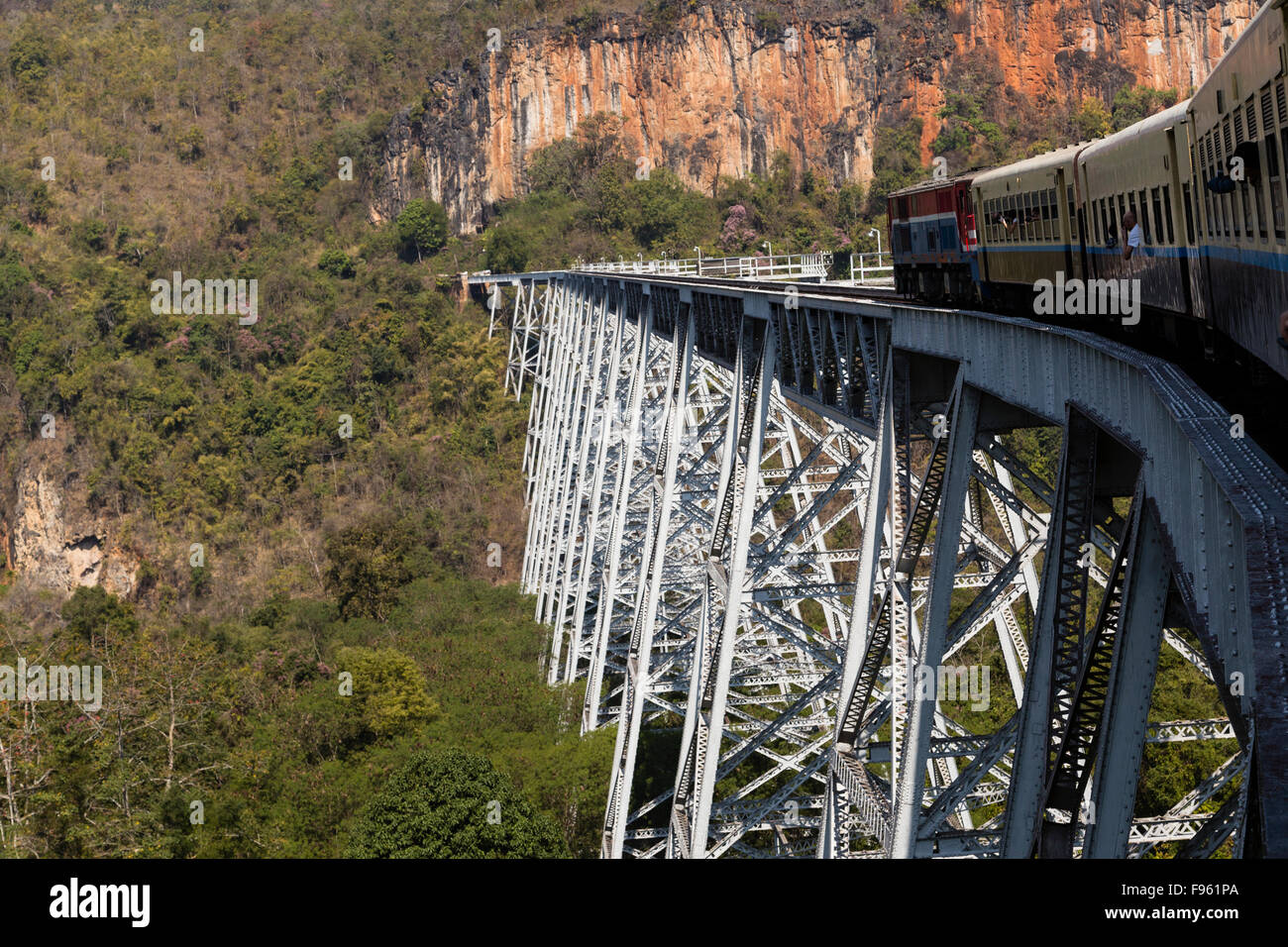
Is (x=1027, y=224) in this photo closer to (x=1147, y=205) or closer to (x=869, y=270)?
(x=1147, y=205)

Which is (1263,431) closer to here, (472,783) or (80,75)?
(472,783)

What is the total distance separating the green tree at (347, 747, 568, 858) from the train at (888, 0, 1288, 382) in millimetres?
11579

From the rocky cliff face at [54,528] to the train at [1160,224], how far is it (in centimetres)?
6622

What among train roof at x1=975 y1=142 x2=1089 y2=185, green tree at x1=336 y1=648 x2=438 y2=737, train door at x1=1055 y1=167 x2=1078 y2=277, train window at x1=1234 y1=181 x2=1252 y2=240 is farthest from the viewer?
green tree at x1=336 y1=648 x2=438 y2=737

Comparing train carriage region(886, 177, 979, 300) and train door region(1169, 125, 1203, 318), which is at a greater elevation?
train carriage region(886, 177, 979, 300)

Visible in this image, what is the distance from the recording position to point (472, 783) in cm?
2727

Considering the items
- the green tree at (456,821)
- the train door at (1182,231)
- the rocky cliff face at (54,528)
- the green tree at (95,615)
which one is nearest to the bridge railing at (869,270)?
the green tree at (456,821)

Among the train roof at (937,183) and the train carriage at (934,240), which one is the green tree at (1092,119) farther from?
the train roof at (937,183)

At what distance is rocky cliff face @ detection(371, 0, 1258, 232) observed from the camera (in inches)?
3723

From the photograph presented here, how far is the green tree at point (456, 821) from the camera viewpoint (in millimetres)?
26359

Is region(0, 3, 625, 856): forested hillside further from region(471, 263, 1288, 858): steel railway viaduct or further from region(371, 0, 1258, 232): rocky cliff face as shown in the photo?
region(371, 0, 1258, 232): rocky cliff face

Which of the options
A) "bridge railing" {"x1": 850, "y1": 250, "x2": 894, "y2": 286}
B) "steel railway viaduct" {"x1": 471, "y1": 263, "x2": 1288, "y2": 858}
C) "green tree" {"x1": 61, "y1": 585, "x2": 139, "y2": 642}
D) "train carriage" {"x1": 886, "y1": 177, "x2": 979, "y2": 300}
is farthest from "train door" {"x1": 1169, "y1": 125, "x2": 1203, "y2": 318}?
"green tree" {"x1": 61, "y1": 585, "x2": 139, "y2": 642}

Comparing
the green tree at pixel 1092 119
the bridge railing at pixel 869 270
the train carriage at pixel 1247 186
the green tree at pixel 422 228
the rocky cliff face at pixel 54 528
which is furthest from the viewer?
the green tree at pixel 422 228
